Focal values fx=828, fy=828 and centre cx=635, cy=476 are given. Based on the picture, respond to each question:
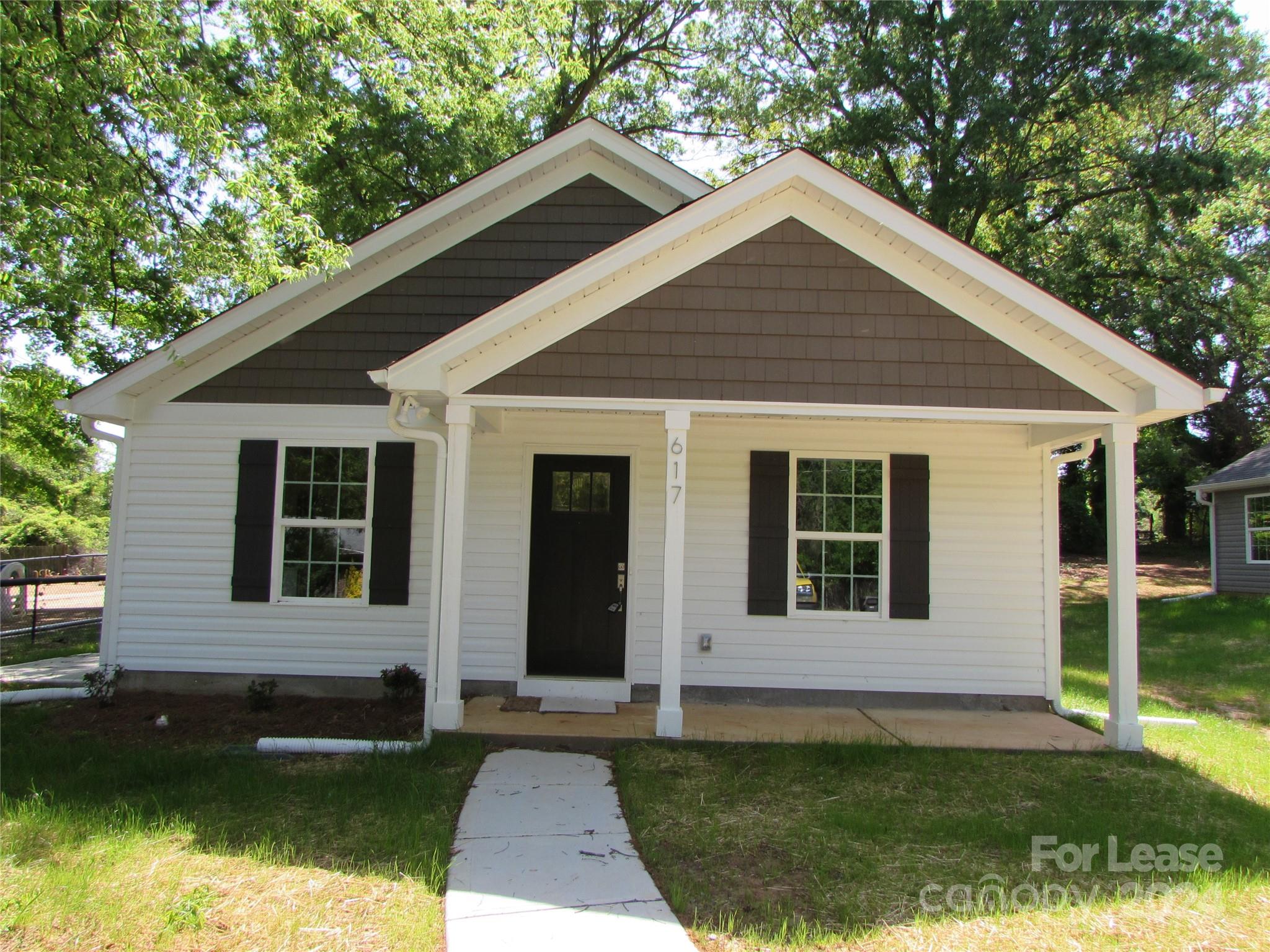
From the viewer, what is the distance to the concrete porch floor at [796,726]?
5.96 meters

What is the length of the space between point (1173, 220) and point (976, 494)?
47.8 feet

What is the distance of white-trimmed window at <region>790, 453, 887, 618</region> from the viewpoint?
7367 millimetres

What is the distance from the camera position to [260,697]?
682cm

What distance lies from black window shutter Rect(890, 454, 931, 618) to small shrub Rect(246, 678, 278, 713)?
534 cm

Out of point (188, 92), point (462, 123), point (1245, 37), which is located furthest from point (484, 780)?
point (1245, 37)

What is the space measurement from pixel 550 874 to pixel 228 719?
12.9 feet

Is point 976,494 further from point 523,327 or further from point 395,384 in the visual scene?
point 395,384

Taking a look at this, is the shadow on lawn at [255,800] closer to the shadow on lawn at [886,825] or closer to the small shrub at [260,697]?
the small shrub at [260,697]

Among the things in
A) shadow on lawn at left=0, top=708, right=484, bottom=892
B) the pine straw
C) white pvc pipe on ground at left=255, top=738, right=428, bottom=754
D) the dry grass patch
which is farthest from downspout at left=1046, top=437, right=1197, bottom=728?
the dry grass patch

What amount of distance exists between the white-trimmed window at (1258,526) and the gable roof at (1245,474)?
42 centimetres

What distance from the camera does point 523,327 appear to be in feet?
19.2

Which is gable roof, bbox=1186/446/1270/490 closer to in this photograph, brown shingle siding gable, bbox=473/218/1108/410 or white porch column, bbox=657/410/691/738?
brown shingle siding gable, bbox=473/218/1108/410

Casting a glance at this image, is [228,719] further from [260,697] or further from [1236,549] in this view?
[1236,549]

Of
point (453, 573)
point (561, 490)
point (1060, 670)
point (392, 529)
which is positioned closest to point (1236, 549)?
point (1060, 670)
